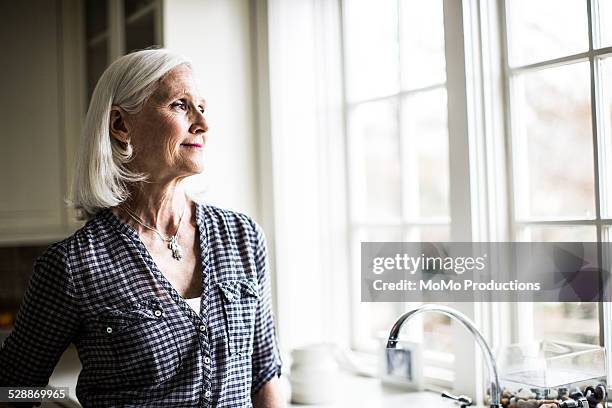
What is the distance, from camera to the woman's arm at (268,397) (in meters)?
1.50

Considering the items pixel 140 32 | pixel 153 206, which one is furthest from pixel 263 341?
pixel 140 32

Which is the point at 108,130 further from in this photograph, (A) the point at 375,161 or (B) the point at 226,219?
(A) the point at 375,161

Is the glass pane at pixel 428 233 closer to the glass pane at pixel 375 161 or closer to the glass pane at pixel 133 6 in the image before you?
the glass pane at pixel 375 161

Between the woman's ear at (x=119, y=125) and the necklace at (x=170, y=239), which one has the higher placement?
the woman's ear at (x=119, y=125)

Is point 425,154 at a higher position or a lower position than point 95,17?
lower

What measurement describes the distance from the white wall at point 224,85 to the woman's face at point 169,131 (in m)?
0.57

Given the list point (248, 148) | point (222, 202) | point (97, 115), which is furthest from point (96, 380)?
point (248, 148)

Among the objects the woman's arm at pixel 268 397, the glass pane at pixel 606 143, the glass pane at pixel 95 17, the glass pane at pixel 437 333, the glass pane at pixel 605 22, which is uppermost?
the glass pane at pixel 95 17

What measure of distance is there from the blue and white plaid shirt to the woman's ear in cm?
16

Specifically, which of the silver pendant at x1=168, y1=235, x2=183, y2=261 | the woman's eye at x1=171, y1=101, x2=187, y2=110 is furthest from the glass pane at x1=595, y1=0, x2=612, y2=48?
the silver pendant at x1=168, y1=235, x2=183, y2=261

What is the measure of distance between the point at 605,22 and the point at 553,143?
292 millimetres

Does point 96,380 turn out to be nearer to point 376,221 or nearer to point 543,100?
point 376,221

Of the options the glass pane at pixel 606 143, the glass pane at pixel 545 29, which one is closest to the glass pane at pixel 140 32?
the glass pane at pixel 545 29

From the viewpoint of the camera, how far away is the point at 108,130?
1.39 metres
